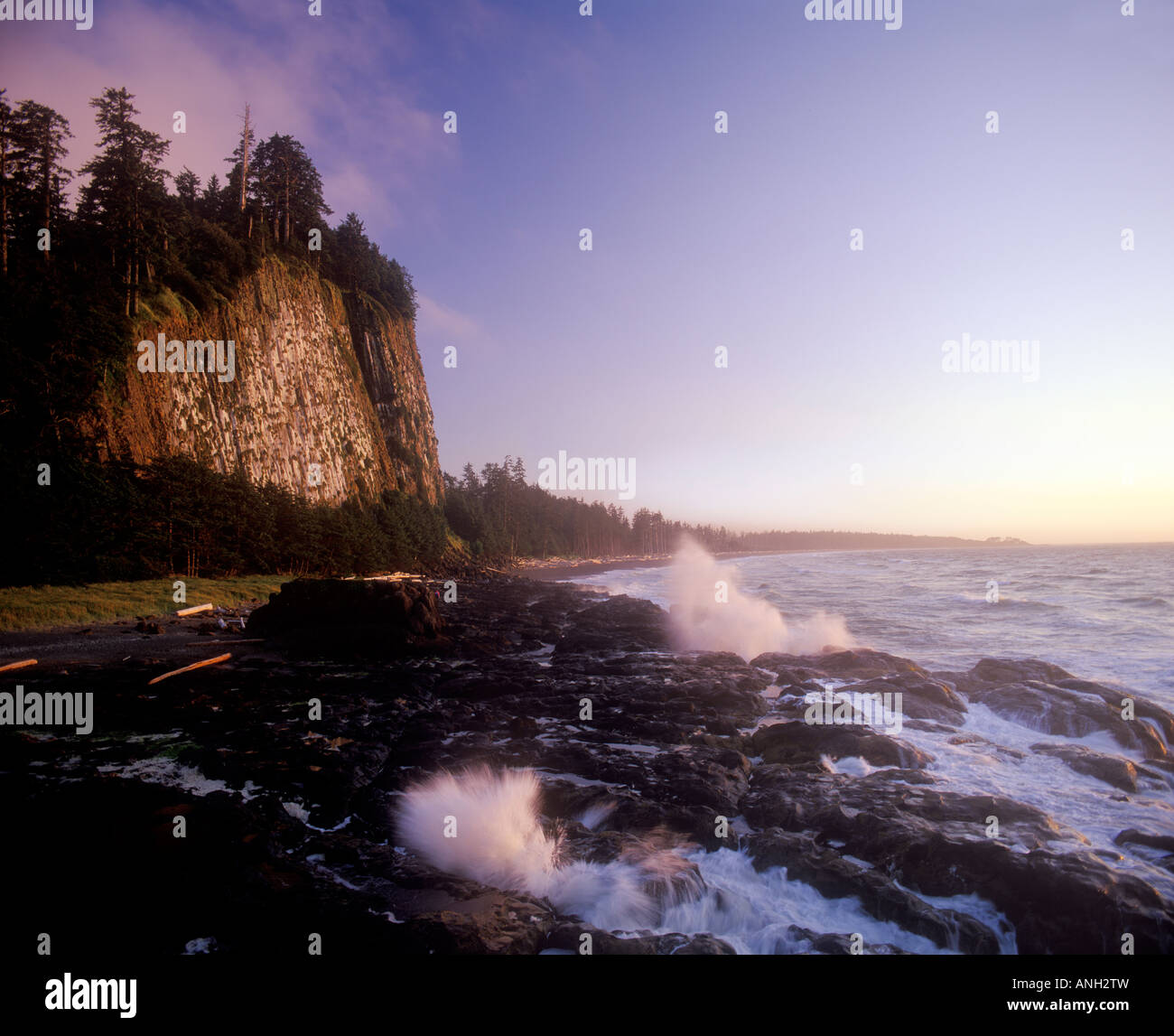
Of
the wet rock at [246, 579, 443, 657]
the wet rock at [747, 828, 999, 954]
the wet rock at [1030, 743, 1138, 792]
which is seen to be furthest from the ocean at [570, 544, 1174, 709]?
the wet rock at [246, 579, 443, 657]

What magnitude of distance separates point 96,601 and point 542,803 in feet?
73.7

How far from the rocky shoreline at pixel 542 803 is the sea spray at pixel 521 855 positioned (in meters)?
0.20

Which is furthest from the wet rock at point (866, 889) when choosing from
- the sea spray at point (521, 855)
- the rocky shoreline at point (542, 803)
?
the sea spray at point (521, 855)

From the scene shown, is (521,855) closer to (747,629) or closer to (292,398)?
(747,629)

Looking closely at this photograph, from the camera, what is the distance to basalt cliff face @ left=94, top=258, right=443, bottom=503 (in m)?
30.5

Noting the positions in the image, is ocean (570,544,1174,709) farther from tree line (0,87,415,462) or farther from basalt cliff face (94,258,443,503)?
tree line (0,87,415,462)

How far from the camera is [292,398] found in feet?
149

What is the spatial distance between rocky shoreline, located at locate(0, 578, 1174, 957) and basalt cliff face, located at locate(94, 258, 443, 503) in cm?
2017

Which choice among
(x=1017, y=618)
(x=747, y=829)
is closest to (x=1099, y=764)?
(x=747, y=829)

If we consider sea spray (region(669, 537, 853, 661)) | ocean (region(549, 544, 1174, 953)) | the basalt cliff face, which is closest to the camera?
ocean (region(549, 544, 1174, 953))

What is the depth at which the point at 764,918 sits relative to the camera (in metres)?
6.22

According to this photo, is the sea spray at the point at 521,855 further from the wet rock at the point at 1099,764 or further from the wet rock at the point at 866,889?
the wet rock at the point at 1099,764
